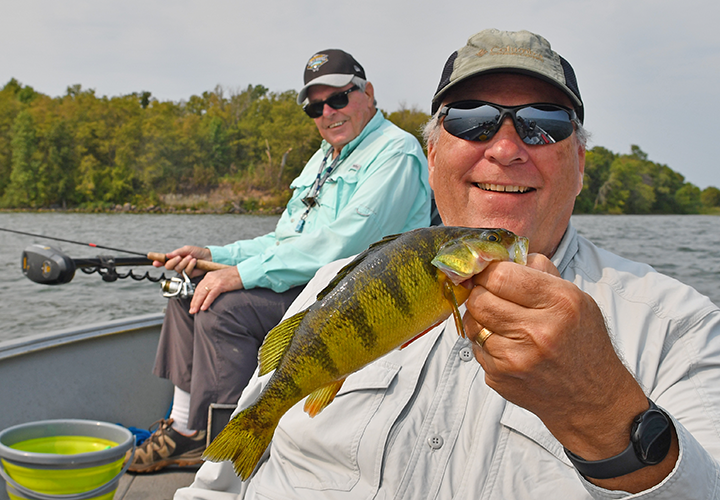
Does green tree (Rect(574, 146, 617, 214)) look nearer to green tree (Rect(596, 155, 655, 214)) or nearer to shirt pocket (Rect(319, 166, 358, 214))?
green tree (Rect(596, 155, 655, 214))

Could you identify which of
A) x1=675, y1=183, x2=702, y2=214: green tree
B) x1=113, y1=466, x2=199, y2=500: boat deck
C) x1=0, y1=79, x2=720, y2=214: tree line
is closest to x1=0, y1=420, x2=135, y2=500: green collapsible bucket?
x1=113, y1=466, x2=199, y2=500: boat deck

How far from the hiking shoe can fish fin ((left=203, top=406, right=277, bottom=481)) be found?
2.25m

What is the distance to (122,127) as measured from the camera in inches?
2613

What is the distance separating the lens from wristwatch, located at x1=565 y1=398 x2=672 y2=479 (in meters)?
1.15

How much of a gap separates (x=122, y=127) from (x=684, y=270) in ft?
209

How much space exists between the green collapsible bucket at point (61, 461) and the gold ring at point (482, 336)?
8.09ft

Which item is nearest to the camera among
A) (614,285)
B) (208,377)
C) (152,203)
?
(614,285)

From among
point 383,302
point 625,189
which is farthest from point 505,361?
point 625,189

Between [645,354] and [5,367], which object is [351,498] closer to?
[645,354]

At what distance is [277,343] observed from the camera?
1486 millimetres

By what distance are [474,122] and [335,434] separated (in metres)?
1.17

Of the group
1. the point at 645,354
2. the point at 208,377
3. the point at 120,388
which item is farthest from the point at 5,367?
the point at 645,354

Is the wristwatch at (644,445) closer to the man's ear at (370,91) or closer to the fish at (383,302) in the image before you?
the fish at (383,302)

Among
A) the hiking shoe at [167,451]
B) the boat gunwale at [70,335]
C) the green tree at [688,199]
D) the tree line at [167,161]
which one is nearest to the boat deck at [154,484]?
the hiking shoe at [167,451]
